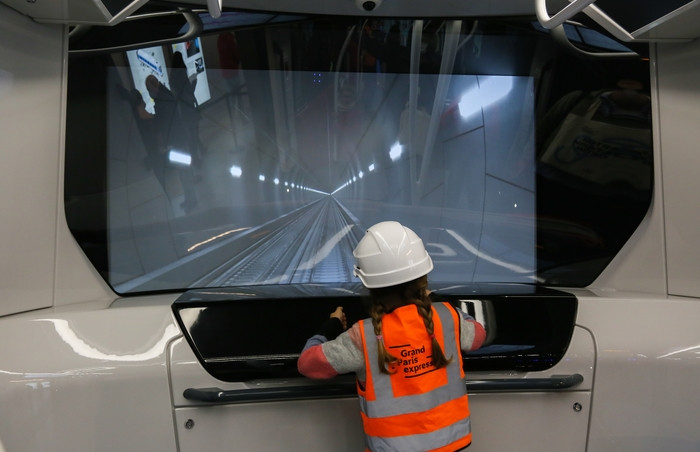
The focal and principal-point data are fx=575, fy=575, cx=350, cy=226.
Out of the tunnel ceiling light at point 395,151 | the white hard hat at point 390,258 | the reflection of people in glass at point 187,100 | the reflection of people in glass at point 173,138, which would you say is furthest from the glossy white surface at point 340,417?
the tunnel ceiling light at point 395,151

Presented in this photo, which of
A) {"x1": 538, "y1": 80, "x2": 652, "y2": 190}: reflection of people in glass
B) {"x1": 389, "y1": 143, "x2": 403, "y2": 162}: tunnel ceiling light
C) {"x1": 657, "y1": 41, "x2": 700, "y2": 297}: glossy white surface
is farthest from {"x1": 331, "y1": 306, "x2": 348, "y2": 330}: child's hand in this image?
{"x1": 657, "y1": 41, "x2": 700, "y2": 297}: glossy white surface

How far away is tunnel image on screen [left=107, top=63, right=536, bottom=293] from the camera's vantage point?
2.21m

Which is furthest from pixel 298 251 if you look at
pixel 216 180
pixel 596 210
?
pixel 596 210

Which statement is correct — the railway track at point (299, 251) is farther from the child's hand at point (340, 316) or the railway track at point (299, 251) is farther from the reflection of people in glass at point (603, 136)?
the reflection of people in glass at point (603, 136)

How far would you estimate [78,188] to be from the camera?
2.05m

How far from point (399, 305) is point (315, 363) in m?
0.28

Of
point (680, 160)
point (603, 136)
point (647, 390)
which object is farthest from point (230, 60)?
point (647, 390)

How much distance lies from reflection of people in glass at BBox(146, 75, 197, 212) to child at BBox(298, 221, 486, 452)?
94cm

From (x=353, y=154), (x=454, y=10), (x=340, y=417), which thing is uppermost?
(x=454, y=10)

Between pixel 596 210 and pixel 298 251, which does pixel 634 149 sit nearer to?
pixel 596 210

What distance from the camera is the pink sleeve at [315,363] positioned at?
1.55 m

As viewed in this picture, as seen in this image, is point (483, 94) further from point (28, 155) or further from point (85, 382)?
point (85, 382)

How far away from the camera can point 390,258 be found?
5.16 ft

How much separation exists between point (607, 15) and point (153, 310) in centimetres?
176
